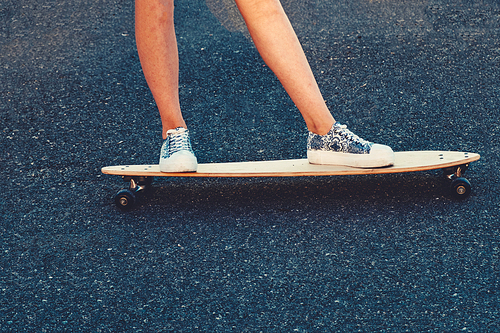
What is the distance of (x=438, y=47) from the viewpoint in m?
3.78

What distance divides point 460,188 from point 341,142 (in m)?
0.55

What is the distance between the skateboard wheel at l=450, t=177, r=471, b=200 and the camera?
2.26 metres

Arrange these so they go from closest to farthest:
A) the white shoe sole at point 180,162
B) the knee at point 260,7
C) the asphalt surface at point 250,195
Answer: the asphalt surface at point 250,195 → the knee at point 260,7 → the white shoe sole at point 180,162

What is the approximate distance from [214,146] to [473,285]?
5.22 ft

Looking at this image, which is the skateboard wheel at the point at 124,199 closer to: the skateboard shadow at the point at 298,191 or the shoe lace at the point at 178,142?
the skateboard shadow at the point at 298,191

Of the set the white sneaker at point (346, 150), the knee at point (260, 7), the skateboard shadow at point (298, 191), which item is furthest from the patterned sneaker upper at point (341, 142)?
the knee at point (260, 7)

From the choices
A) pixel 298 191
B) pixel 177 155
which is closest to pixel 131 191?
pixel 177 155

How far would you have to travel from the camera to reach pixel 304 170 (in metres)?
2.31

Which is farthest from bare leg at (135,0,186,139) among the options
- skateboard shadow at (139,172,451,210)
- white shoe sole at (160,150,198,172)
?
skateboard shadow at (139,172,451,210)

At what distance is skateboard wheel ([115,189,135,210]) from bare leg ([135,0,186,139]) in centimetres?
35

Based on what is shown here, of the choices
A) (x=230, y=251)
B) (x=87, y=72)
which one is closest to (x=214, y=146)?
(x=230, y=251)

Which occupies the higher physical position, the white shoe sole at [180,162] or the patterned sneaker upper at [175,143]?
the patterned sneaker upper at [175,143]

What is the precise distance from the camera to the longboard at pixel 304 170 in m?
2.26

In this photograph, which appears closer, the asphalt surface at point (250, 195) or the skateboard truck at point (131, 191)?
the asphalt surface at point (250, 195)
